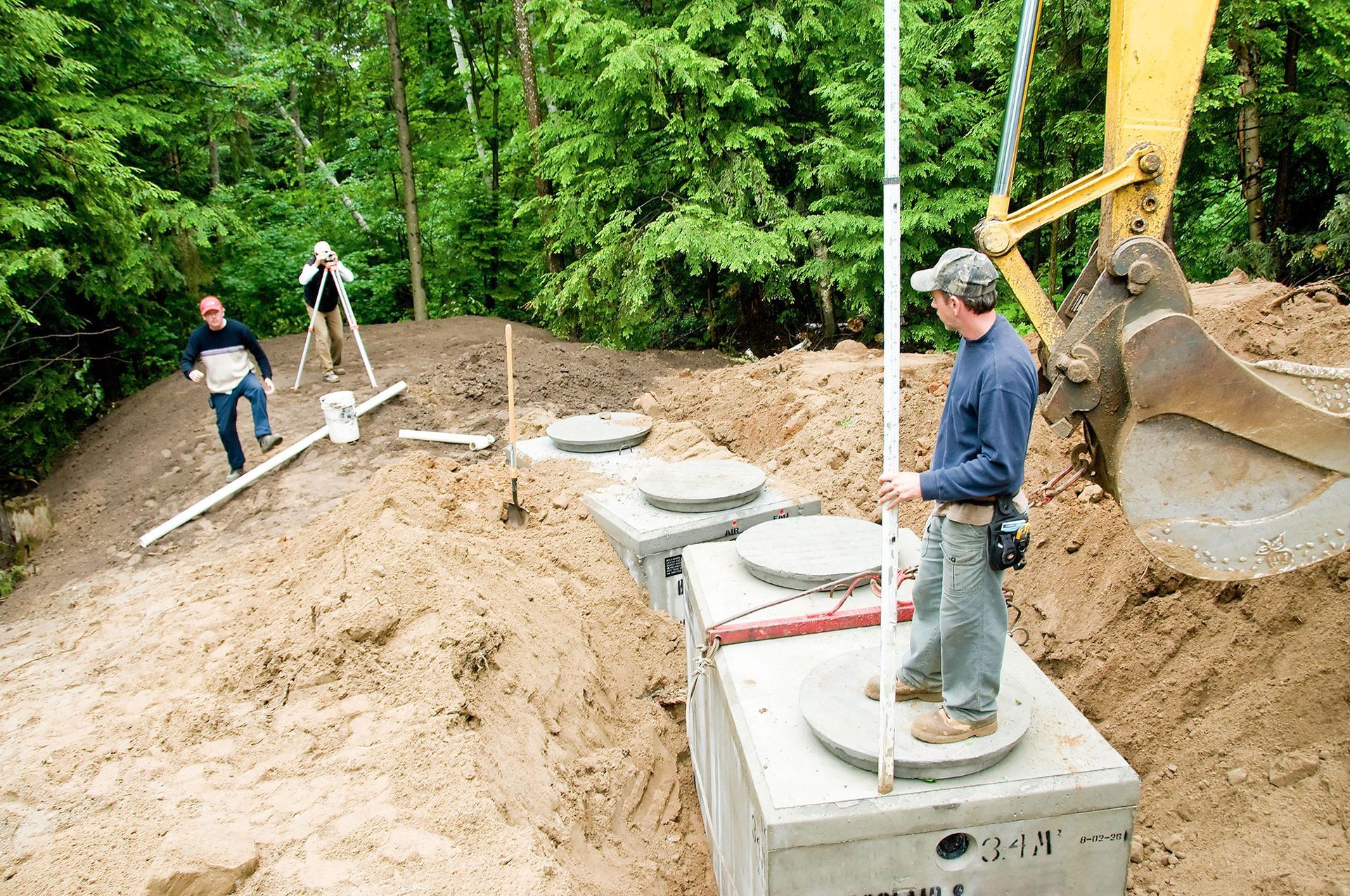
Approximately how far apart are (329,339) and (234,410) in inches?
107

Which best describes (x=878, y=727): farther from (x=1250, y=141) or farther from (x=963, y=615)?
(x=1250, y=141)

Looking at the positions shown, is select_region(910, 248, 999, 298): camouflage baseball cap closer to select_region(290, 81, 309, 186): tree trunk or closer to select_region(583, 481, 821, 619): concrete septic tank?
select_region(583, 481, 821, 619): concrete septic tank

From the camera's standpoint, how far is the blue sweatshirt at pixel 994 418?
2.60 m

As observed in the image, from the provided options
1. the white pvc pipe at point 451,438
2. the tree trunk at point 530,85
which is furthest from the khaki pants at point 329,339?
the tree trunk at point 530,85

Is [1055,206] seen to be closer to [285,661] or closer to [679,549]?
[679,549]

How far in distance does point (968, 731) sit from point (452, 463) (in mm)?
5554

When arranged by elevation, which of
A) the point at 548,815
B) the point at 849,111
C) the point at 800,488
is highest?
the point at 849,111

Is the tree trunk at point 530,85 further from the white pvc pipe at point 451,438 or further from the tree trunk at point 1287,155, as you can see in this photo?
the tree trunk at point 1287,155

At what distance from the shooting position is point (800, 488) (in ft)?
20.4

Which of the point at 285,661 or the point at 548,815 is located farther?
the point at 285,661

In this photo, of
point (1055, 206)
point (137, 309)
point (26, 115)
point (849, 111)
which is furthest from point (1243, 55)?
point (137, 309)

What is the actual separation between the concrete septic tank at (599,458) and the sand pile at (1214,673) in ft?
5.32

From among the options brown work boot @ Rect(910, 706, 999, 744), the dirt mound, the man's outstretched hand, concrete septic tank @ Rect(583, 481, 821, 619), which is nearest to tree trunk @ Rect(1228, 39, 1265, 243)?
concrete septic tank @ Rect(583, 481, 821, 619)

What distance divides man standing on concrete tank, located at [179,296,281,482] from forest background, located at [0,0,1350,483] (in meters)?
2.05
